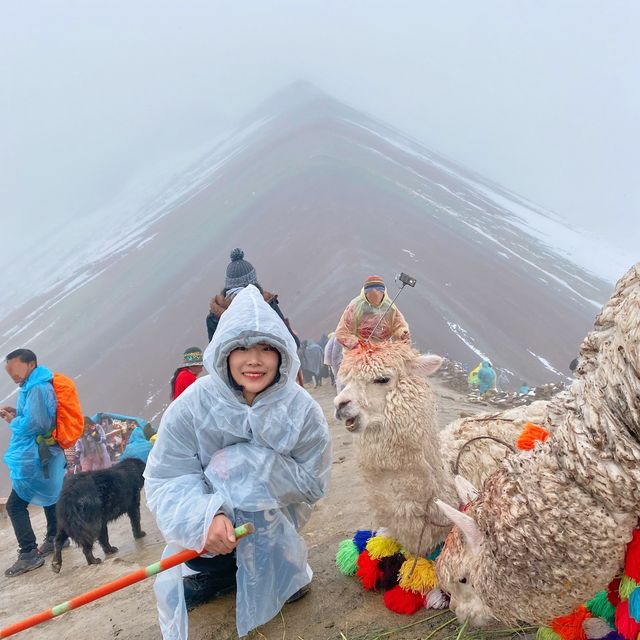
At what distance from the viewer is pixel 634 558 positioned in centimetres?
133

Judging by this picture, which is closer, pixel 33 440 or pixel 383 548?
pixel 383 548

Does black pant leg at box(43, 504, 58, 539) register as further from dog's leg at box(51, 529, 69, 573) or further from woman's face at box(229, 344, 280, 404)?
woman's face at box(229, 344, 280, 404)

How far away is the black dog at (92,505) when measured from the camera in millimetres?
4199

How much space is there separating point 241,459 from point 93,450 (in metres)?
5.94

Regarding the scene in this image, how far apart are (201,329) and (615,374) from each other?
754 inches

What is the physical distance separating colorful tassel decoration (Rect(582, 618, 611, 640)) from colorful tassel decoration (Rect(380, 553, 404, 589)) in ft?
3.52

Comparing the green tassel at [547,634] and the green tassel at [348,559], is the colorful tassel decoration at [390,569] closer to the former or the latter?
the green tassel at [348,559]

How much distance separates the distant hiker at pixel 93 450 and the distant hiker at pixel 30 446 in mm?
2596

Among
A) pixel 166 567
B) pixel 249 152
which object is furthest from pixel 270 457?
pixel 249 152

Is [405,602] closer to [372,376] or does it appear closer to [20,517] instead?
[372,376]

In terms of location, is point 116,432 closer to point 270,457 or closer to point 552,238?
point 270,457

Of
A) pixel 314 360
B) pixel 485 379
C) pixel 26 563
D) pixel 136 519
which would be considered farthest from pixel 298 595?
pixel 314 360

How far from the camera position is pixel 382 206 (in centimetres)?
2459

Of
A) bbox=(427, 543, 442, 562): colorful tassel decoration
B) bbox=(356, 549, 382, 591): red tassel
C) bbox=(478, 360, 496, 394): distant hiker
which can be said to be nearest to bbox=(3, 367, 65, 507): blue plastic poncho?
bbox=(356, 549, 382, 591): red tassel
